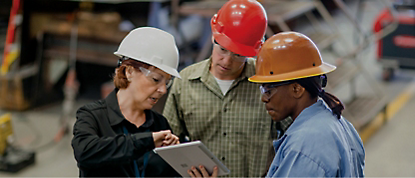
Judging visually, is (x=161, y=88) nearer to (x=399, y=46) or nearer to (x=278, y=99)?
(x=278, y=99)

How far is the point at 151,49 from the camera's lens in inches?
94.0

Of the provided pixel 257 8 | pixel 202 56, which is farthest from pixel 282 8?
pixel 257 8

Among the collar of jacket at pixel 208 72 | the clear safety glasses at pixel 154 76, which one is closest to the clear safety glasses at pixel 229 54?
the collar of jacket at pixel 208 72

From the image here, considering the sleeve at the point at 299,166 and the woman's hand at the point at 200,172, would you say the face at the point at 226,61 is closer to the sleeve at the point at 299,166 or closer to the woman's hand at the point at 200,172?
the woman's hand at the point at 200,172

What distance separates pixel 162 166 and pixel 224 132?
1.64 ft

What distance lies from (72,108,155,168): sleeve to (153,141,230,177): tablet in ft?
0.30

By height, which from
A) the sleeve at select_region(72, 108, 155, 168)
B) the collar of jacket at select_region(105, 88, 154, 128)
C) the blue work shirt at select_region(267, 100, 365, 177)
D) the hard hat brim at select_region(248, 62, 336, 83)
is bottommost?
the sleeve at select_region(72, 108, 155, 168)

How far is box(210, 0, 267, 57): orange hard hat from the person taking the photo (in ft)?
9.15

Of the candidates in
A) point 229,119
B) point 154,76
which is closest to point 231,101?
point 229,119

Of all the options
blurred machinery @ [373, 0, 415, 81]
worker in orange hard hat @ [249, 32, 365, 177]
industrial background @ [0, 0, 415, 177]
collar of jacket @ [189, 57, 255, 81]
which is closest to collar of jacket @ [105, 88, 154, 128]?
collar of jacket @ [189, 57, 255, 81]

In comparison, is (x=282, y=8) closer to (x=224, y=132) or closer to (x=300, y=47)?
(x=224, y=132)

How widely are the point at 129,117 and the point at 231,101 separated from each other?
0.74 m

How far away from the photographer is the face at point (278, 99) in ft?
7.06

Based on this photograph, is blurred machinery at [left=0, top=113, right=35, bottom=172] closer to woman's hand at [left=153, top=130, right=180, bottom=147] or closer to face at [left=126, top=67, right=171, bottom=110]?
face at [left=126, top=67, right=171, bottom=110]
